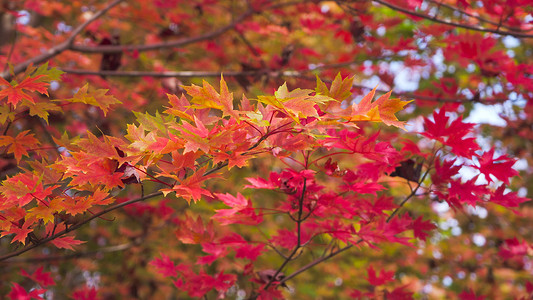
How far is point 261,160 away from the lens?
540 cm

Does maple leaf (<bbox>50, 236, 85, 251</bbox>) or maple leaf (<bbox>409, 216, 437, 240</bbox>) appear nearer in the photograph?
maple leaf (<bbox>50, 236, 85, 251</bbox>)

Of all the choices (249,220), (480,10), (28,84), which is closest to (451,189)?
(249,220)

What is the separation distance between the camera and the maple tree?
1.43 metres

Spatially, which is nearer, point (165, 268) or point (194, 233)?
point (194, 233)

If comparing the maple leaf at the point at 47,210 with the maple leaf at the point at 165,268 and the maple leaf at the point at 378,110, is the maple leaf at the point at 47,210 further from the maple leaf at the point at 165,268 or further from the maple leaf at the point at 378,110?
the maple leaf at the point at 378,110

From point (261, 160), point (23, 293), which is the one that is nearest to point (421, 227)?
point (23, 293)

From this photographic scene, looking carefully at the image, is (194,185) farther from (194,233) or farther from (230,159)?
(194,233)

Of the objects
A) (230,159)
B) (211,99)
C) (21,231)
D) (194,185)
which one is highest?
(211,99)

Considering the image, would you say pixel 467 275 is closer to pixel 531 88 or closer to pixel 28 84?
pixel 531 88

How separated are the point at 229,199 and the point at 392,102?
0.96 metres

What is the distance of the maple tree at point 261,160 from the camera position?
143 cm

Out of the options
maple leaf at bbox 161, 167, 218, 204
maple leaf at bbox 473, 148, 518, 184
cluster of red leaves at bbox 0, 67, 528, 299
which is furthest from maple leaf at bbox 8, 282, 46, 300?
maple leaf at bbox 473, 148, 518, 184

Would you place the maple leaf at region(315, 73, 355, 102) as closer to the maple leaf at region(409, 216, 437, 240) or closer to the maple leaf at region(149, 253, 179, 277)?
the maple leaf at region(409, 216, 437, 240)

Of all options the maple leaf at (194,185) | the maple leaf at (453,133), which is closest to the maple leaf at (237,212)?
the maple leaf at (194,185)
